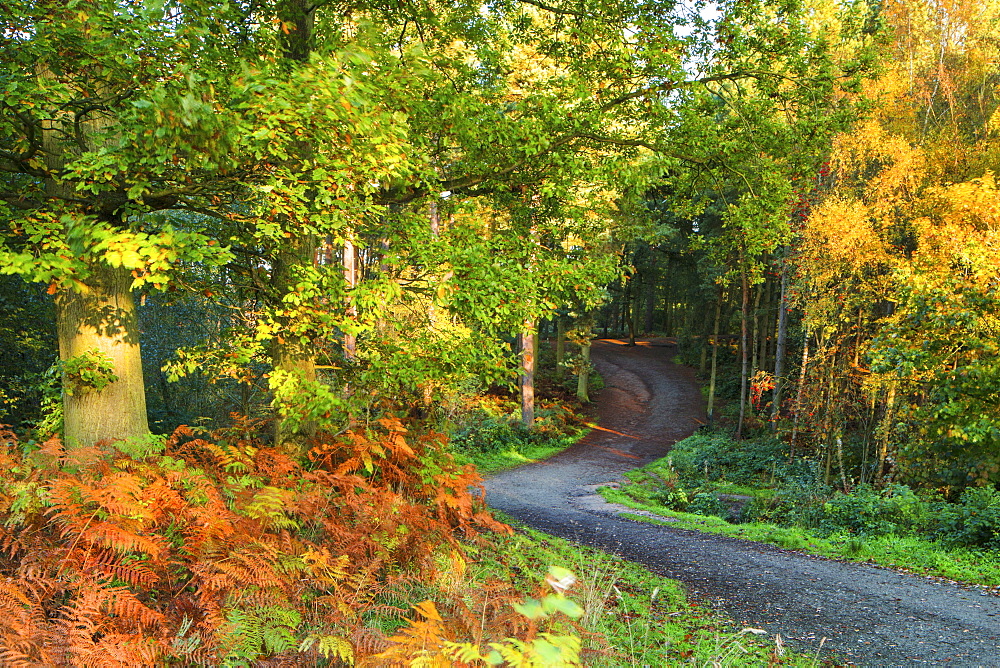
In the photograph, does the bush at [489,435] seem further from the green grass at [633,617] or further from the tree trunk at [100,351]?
the tree trunk at [100,351]

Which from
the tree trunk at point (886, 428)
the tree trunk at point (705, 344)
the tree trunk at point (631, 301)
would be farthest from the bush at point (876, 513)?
the tree trunk at point (631, 301)

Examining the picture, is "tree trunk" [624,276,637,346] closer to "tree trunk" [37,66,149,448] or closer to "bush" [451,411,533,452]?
"bush" [451,411,533,452]

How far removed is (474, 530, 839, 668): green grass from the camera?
4.44 meters

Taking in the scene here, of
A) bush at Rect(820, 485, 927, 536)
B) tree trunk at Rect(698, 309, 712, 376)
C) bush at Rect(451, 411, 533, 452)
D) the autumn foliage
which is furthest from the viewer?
tree trunk at Rect(698, 309, 712, 376)

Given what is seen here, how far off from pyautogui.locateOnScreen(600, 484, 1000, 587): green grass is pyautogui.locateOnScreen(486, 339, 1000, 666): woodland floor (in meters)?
0.41

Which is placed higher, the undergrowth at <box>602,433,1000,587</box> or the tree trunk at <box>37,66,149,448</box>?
the tree trunk at <box>37,66,149,448</box>

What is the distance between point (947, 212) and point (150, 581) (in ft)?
45.9

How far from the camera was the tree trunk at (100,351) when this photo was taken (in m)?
5.61

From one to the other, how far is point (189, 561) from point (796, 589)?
21.8 feet

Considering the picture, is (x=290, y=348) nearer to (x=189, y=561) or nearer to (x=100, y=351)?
(x=100, y=351)

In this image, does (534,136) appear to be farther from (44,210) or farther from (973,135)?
(973,135)

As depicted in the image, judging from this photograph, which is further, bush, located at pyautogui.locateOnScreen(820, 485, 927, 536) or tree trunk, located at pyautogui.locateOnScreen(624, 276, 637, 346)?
tree trunk, located at pyautogui.locateOnScreen(624, 276, 637, 346)

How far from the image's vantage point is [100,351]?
18.6 feet

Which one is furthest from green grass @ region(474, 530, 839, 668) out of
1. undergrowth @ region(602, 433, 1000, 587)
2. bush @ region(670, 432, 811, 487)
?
bush @ region(670, 432, 811, 487)
